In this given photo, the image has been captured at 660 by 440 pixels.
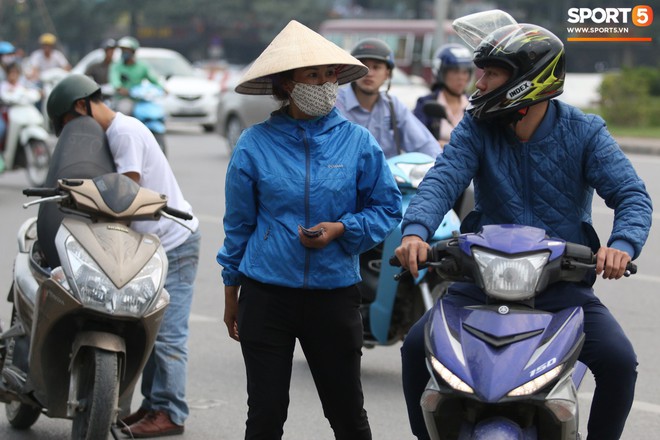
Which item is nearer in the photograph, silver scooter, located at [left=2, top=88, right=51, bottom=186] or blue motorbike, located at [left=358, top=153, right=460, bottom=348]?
blue motorbike, located at [left=358, top=153, right=460, bottom=348]

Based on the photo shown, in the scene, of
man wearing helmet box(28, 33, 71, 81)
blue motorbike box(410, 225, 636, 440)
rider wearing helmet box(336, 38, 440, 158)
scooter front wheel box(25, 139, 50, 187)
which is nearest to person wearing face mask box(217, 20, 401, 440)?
blue motorbike box(410, 225, 636, 440)

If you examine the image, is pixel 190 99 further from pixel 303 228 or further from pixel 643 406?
pixel 303 228

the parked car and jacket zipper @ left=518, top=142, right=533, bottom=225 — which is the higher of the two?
jacket zipper @ left=518, top=142, right=533, bottom=225

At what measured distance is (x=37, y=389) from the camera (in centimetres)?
525

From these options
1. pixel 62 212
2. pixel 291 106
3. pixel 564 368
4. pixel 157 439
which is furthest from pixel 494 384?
pixel 157 439

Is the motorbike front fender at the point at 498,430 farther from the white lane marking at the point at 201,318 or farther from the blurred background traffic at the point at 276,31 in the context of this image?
the blurred background traffic at the point at 276,31

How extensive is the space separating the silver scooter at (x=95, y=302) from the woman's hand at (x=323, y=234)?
3.04 ft

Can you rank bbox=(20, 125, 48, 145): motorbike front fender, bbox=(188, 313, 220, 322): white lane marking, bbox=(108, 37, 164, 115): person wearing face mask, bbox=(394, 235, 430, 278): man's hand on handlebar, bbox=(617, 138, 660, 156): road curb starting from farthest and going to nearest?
bbox=(617, 138, 660, 156): road curb, bbox=(108, 37, 164, 115): person wearing face mask, bbox=(20, 125, 48, 145): motorbike front fender, bbox=(188, 313, 220, 322): white lane marking, bbox=(394, 235, 430, 278): man's hand on handlebar

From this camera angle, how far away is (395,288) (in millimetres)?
6820

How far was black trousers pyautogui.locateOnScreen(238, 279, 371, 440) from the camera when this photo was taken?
4395 millimetres

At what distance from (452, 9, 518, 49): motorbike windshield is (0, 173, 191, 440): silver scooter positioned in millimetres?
1397

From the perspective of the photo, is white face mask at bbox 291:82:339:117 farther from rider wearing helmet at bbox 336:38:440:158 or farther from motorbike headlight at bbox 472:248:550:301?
rider wearing helmet at bbox 336:38:440:158

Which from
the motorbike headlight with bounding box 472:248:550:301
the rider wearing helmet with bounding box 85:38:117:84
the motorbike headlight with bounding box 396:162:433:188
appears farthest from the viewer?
the rider wearing helmet with bounding box 85:38:117:84

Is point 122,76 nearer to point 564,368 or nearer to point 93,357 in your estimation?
point 93,357
